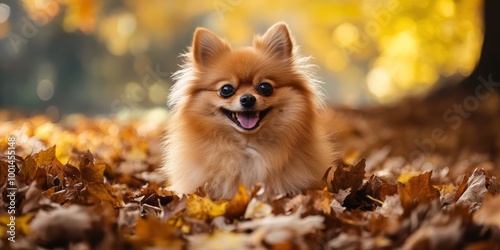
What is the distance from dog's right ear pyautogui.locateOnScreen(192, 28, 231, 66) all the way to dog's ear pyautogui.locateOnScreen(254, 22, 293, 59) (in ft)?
0.75

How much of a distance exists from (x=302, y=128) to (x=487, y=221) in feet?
4.91

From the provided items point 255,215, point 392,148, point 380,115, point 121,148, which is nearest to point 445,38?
point 380,115

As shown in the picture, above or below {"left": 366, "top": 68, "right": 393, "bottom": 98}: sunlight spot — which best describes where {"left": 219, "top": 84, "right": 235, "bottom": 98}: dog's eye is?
above

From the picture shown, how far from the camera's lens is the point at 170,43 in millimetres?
19016

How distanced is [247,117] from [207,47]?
1.89 ft

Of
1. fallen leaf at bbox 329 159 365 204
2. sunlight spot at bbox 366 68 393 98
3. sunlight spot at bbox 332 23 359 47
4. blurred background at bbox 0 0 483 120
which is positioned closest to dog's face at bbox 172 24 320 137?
fallen leaf at bbox 329 159 365 204

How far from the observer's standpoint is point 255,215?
264cm

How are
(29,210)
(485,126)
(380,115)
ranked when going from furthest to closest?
(380,115) < (485,126) < (29,210)

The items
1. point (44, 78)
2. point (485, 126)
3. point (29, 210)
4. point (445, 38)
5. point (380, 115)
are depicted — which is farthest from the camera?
point (44, 78)

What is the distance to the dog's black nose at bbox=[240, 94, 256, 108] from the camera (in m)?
3.45

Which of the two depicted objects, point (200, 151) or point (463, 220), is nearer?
point (463, 220)

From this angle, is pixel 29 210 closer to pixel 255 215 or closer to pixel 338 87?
pixel 255 215

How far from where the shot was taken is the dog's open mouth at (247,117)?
11.6 feet

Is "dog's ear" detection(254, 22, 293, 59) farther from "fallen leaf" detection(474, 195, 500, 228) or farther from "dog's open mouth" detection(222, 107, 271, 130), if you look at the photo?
"fallen leaf" detection(474, 195, 500, 228)
